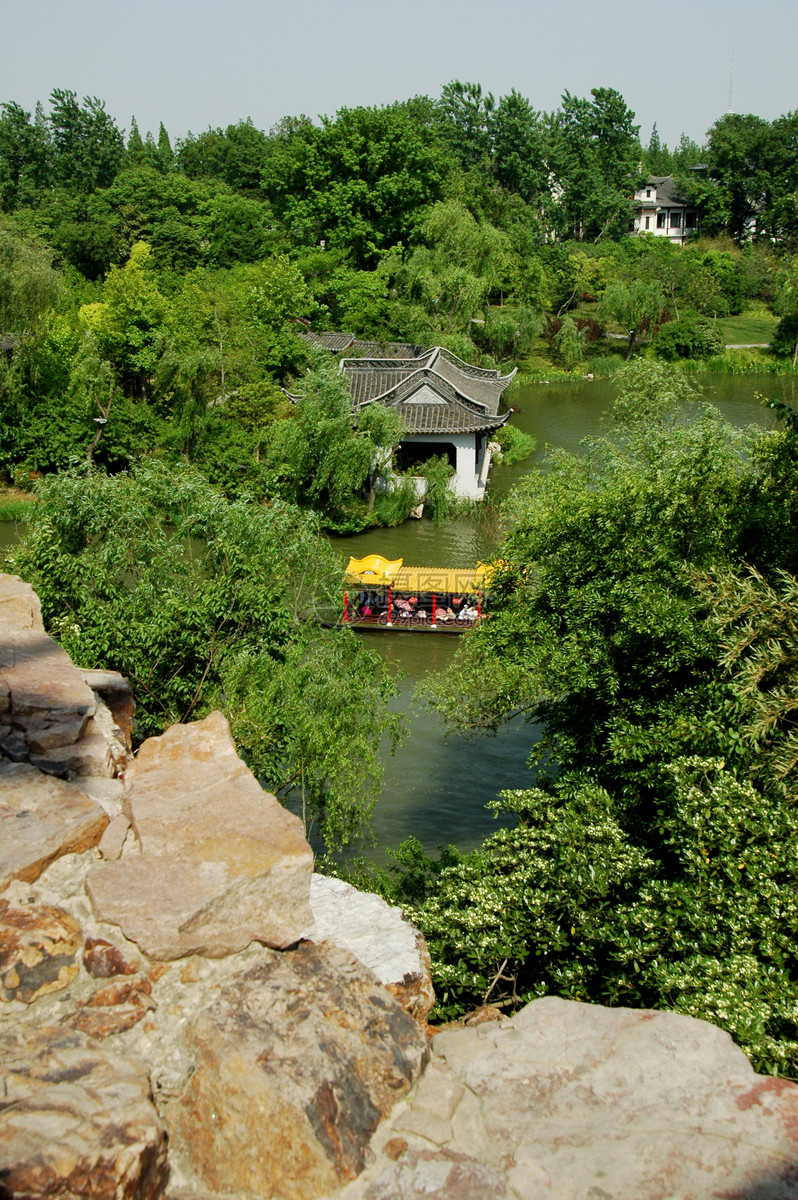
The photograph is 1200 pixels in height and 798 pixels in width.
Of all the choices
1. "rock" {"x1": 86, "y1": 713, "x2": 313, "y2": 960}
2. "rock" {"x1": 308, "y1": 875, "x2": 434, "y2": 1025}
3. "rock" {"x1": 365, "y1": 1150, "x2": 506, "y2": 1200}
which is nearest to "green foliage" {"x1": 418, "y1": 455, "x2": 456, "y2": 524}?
"rock" {"x1": 308, "y1": 875, "x2": 434, "y2": 1025}

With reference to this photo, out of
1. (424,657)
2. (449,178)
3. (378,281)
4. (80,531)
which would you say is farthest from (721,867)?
(449,178)

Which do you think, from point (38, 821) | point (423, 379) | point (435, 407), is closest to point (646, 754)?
point (38, 821)

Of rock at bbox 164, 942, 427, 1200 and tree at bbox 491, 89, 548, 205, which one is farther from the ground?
tree at bbox 491, 89, 548, 205

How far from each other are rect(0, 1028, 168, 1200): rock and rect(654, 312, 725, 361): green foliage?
57.9m

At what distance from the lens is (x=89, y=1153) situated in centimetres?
306

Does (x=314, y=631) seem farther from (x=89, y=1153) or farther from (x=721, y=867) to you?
(x=89, y=1153)

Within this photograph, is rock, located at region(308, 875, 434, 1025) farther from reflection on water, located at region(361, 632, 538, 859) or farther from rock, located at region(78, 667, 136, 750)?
reflection on water, located at region(361, 632, 538, 859)

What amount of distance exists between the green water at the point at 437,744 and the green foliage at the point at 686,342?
1702 centimetres

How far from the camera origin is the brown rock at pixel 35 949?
12.7ft

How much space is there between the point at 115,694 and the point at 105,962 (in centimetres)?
375

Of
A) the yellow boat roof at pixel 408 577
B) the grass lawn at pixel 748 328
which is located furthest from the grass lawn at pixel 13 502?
the grass lawn at pixel 748 328

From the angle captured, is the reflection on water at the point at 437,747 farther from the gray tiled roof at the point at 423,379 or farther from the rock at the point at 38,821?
the rock at the point at 38,821

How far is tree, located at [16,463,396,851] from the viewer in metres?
11.1

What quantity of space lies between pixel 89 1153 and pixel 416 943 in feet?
7.85
